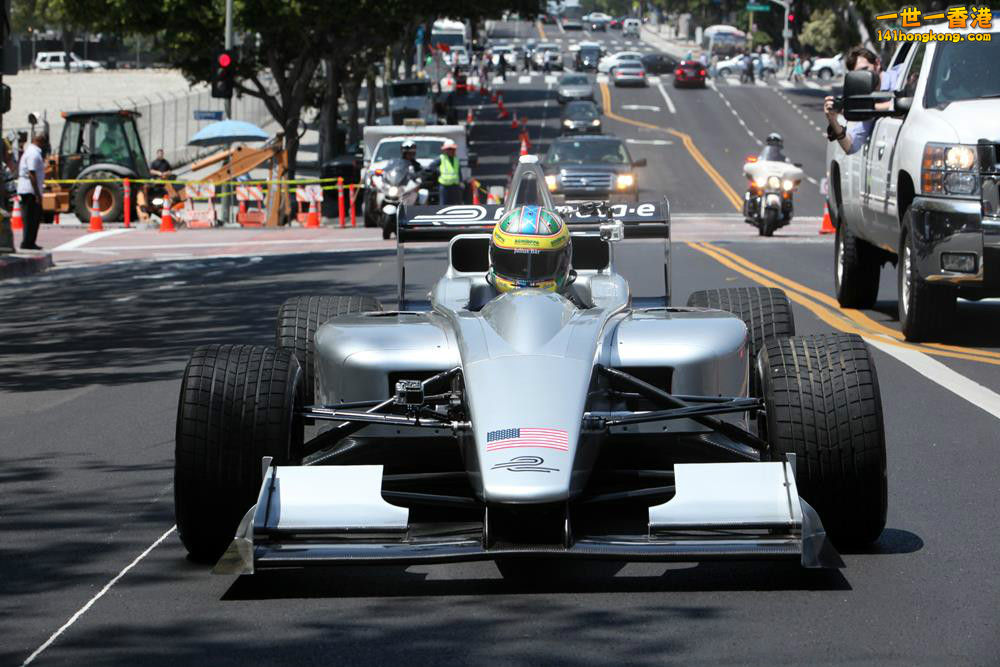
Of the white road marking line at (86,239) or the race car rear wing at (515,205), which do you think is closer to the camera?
the race car rear wing at (515,205)

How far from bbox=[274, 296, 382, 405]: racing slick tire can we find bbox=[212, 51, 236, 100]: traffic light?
34630 mm

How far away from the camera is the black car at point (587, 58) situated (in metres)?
110

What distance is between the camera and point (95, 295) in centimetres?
2170

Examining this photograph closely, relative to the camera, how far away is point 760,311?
9.40 m

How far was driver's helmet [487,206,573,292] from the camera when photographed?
838 cm

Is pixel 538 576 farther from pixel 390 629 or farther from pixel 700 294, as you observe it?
pixel 700 294

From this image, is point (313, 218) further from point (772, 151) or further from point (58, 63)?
point (58, 63)

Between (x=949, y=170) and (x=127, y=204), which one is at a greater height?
(x=949, y=170)

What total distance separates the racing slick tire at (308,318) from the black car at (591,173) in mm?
24951

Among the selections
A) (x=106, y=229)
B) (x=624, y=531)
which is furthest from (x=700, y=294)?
(x=106, y=229)

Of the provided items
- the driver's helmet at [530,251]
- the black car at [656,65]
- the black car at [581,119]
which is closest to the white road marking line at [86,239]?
the driver's helmet at [530,251]

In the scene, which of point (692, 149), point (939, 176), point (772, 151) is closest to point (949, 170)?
point (939, 176)

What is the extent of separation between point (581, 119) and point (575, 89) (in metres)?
16.7

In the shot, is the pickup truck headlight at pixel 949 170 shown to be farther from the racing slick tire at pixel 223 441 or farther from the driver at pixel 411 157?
the driver at pixel 411 157
